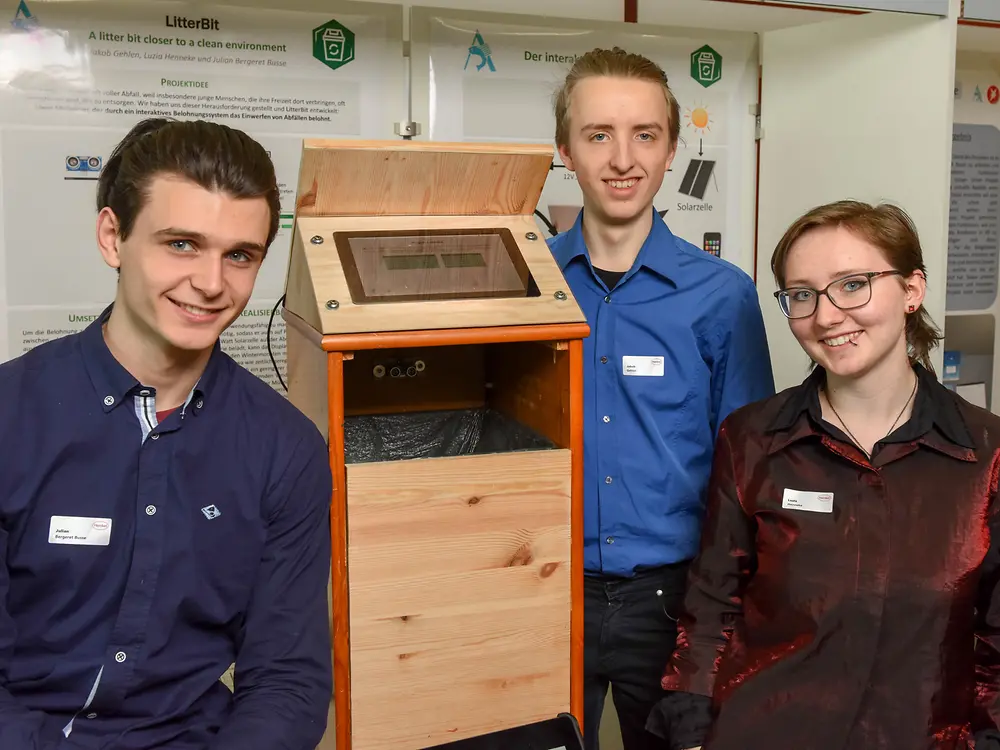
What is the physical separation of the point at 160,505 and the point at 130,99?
1277 mm

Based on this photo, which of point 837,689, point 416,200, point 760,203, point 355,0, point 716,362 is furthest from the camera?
point 760,203

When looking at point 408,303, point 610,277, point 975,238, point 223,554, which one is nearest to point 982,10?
point 975,238

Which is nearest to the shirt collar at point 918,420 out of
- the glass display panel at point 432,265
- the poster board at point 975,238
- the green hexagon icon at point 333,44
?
the glass display panel at point 432,265

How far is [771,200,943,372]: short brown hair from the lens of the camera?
4.81 feet

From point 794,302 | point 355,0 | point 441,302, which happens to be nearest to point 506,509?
point 441,302

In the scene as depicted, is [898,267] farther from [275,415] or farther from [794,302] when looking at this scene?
[275,415]

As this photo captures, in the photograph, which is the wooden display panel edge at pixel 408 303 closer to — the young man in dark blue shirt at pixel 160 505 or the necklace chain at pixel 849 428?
the young man in dark blue shirt at pixel 160 505

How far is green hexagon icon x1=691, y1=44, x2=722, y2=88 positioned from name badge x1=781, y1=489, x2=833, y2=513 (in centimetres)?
154

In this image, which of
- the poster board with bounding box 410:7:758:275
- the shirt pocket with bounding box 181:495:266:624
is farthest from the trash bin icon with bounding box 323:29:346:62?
the shirt pocket with bounding box 181:495:266:624

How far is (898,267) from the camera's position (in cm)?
147

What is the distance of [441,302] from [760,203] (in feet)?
5.10

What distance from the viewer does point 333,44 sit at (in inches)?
89.7

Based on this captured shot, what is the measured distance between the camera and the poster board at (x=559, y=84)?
2.37m

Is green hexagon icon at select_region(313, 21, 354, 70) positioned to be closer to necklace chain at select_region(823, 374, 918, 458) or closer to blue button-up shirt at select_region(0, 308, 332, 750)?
blue button-up shirt at select_region(0, 308, 332, 750)
